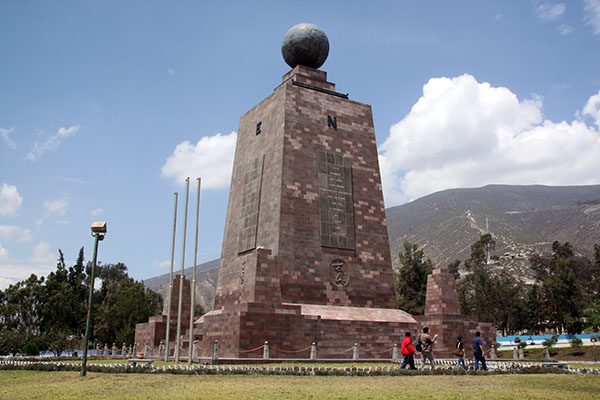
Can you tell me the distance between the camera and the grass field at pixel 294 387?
34.1 ft

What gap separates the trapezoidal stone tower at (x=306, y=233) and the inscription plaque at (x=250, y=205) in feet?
0.19

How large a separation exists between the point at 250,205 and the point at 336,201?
436cm

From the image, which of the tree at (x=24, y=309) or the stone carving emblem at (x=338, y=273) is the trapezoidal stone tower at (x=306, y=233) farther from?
the tree at (x=24, y=309)

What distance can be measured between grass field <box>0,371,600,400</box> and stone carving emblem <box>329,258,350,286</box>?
35.3 ft

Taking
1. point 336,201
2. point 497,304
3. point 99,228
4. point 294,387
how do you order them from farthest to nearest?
1. point 497,304
2. point 336,201
3. point 99,228
4. point 294,387

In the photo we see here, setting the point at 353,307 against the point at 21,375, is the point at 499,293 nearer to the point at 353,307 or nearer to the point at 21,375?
the point at 353,307

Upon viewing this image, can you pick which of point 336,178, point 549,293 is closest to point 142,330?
point 336,178

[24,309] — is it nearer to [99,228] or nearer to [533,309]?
[99,228]

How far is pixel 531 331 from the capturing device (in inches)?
2158

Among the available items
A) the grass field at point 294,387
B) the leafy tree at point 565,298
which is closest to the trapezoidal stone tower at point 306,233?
the grass field at point 294,387

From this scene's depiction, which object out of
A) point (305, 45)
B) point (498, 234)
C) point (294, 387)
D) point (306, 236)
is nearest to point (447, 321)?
point (306, 236)

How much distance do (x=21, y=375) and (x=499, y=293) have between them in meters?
47.5

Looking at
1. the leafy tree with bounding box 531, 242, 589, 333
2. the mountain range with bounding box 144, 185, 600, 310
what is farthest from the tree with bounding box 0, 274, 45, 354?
the mountain range with bounding box 144, 185, 600, 310

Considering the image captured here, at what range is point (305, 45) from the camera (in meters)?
28.7
